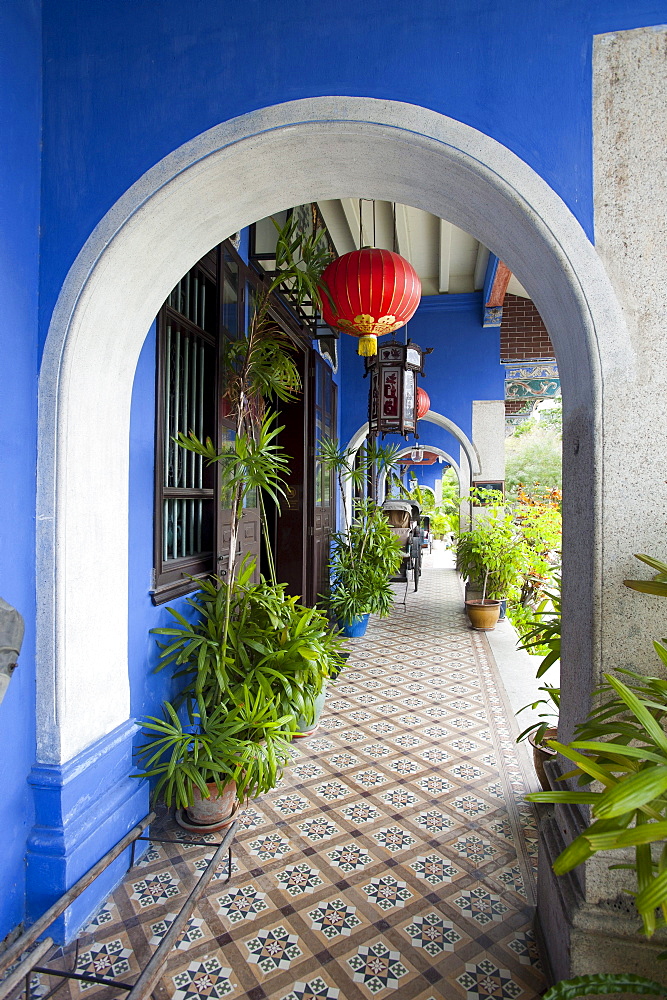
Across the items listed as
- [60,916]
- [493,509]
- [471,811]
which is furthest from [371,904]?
[493,509]

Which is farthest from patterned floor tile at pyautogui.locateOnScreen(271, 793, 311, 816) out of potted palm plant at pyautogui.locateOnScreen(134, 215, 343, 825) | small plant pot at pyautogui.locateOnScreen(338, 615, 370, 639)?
small plant pot at pyautogui.locateOnScreen(338, 615, 370, 639)

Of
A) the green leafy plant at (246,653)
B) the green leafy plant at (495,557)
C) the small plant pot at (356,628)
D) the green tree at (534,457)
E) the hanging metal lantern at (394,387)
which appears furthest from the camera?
the green tree at (534,457)

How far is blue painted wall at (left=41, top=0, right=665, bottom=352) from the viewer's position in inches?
60.2

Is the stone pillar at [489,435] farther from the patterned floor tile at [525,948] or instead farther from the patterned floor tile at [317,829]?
the patterned floor tile at [525,948]

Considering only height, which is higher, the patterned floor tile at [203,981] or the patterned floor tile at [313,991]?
the patterned floor tile at [203,981]

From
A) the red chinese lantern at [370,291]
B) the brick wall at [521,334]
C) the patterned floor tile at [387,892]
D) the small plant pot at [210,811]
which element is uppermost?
the brick wall at [521,334]

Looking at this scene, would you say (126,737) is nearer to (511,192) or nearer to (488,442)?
(511,192)

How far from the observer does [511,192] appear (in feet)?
5.02

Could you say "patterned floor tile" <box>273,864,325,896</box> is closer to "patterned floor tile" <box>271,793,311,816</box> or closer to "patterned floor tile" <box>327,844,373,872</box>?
"patterned floor tile" <box>327,844,373,872</box>

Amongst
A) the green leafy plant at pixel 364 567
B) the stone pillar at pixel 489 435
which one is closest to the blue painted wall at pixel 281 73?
the green leafy plant at pixel 364 567

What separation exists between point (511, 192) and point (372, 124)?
0.44m

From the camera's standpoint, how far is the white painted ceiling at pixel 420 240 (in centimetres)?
523

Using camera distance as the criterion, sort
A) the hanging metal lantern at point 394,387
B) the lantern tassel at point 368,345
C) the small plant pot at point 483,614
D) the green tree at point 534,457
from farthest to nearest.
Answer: the green tree at point 534,457 → the small plant pot at point 483,614 → the hanging metal lantern at point 394,387 → the lantern tassel at point 368,345

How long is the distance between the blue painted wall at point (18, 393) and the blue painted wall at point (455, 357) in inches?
227
